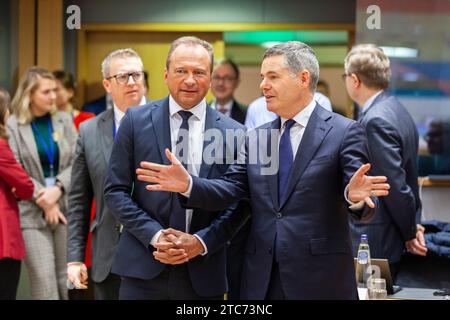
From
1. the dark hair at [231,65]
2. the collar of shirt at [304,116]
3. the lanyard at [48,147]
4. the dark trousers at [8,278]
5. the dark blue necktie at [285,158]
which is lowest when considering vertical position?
the dark trousers at [8,278]

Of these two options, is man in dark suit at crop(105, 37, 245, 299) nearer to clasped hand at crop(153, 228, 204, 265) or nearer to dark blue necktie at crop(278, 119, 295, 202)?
clasped hand at crop(153, 228, 204, 265)

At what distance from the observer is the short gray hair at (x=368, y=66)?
12.6 feet

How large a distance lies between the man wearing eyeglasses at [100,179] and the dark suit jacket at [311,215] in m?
0.79

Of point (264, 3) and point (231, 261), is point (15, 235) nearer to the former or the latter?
point (231, 261)

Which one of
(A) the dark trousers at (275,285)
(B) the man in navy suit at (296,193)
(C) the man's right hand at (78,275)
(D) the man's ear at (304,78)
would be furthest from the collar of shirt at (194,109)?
(C) the man's right hand at (78,275)

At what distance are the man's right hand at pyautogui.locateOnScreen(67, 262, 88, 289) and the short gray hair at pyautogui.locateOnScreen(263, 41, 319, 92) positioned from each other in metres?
1.14

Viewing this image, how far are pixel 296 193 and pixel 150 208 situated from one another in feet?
1.75

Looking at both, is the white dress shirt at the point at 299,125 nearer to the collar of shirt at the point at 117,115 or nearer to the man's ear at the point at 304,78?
Result: the man's ear at the point at 304,78

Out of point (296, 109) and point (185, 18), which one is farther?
point (185, 18)

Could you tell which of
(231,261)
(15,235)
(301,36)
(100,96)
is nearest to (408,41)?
(301,36)

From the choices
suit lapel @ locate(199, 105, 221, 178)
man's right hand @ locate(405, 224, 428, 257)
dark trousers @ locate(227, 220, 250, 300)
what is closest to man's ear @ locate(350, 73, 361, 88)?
man's right hand @ locate(405, 224, 428, 257)

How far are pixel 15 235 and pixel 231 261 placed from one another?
4.05ft

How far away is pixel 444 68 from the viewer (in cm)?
551

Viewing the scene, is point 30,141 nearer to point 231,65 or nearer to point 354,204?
point 231,65
